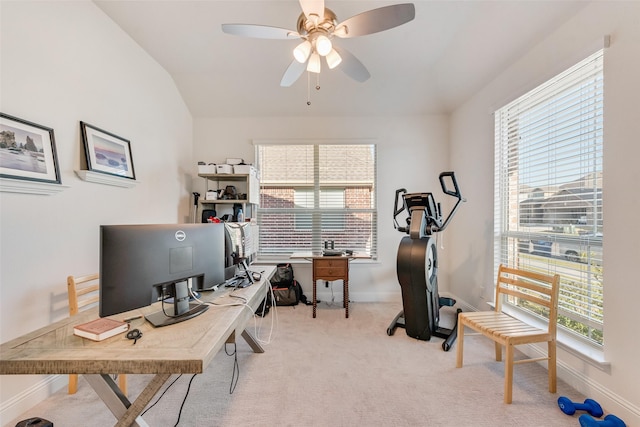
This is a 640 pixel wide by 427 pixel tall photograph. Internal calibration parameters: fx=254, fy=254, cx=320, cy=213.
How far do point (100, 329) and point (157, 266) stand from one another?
0.30 metres

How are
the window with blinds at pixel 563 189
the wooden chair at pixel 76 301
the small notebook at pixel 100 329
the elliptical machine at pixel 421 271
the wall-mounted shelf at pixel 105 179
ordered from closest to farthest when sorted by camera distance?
1. the small notebook at pixel 100 329
2. the wooden chair at pixel 76 301
3. the window with blinds at pixel 563 189
4. the wall-mounted shelf at pixel 105 179
5. the elliptical machine at pixel 421 271

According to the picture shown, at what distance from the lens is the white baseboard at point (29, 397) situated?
152cm

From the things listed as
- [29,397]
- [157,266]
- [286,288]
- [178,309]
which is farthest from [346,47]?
[29,397]

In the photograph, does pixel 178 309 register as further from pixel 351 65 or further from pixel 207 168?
pixel 207 168

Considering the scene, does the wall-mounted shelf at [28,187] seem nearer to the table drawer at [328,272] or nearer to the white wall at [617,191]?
the table drawer at [328,272]

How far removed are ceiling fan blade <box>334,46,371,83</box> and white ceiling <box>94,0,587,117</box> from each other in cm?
63

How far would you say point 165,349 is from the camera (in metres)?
0.94

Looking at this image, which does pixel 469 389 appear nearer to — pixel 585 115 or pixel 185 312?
pixel 185 312

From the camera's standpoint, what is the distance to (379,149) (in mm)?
3723

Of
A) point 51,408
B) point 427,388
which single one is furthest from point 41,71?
point 427,388

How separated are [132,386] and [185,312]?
126 centimetres

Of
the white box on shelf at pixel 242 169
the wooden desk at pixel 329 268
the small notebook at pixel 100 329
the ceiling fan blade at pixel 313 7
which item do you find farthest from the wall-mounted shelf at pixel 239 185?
the small notebook at pixel 100 329

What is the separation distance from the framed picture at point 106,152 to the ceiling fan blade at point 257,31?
1.43 m

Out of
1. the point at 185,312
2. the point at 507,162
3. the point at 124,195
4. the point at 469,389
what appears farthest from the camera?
the point at 507,162
